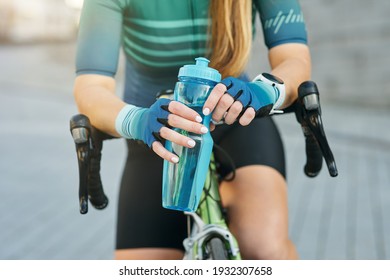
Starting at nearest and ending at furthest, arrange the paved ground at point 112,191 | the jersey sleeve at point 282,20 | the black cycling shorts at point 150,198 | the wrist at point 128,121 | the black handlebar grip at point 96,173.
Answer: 1. the wrist at point 128,121
2. the black handlebar grip at point 96,173
3. the jersey sleeve at point 282,20
4. the black cycling shorts at point 150,198
5. the paved ground at point 112,191

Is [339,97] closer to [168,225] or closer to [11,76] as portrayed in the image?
[11,76]

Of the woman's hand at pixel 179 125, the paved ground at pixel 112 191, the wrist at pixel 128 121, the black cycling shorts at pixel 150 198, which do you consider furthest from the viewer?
the paved ground at pixel 112 191

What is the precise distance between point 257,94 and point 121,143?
233 inches

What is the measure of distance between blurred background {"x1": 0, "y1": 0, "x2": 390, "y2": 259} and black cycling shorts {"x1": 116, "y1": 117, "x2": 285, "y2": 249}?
0.28m

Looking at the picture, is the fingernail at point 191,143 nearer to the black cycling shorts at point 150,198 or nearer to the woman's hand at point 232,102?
the woman's hand at point 232,102

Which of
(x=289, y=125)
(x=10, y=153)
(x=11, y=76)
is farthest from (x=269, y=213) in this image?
(x=11, y=76)

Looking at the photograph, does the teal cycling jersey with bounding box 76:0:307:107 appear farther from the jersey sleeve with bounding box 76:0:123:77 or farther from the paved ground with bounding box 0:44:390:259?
the paved ground with bounding box 0:44:390:259

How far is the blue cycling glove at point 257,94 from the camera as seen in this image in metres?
1.27

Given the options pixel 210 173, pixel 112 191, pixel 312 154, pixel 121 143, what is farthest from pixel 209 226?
pixel 121 143

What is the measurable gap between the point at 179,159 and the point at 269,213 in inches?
19.9

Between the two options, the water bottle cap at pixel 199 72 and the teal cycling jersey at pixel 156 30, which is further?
the teal cycling jersey at pixel 156 30

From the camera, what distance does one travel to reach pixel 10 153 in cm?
643

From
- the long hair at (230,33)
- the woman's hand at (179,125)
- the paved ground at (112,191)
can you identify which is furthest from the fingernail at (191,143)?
the paved ground at (112,191)

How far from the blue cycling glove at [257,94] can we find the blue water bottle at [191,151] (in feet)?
0.13
